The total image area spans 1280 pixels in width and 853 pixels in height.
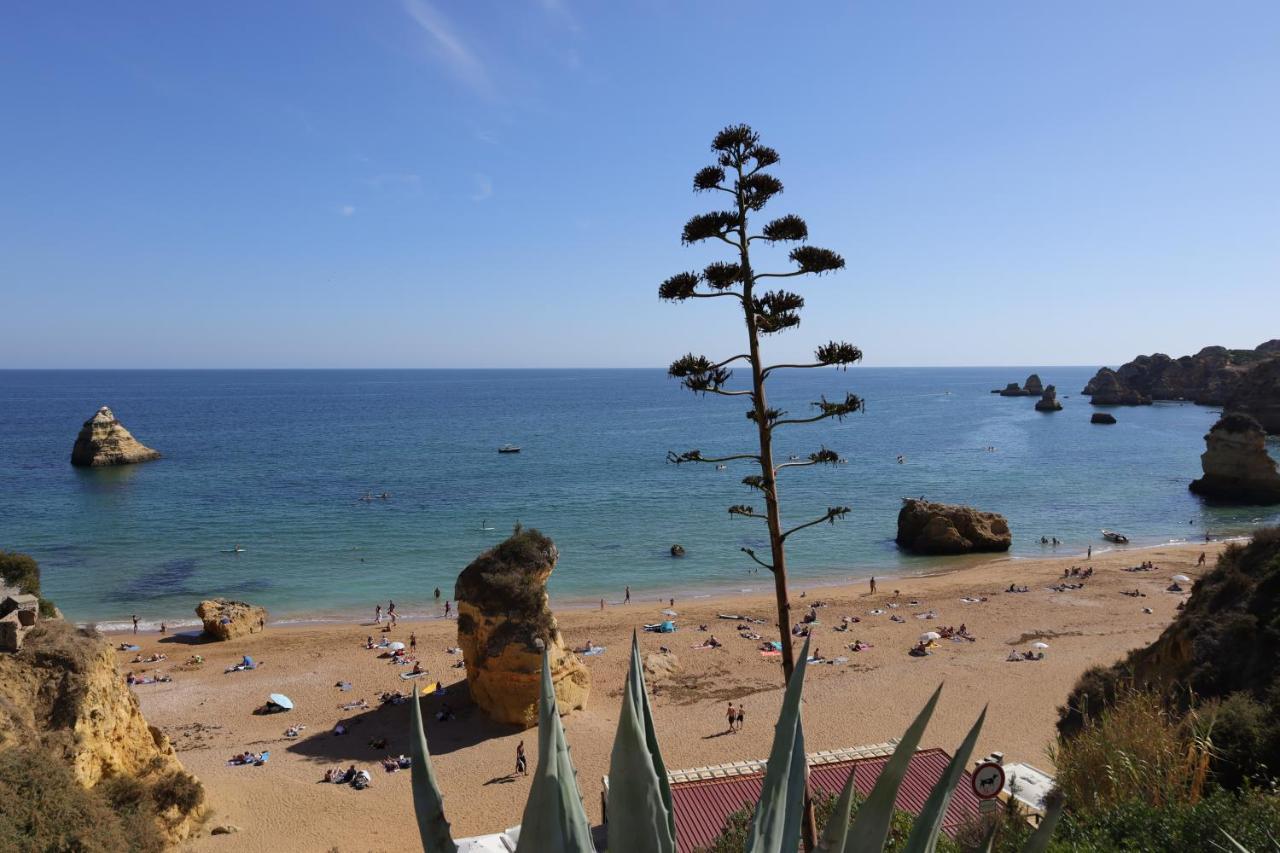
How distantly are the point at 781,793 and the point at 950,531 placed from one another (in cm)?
4245

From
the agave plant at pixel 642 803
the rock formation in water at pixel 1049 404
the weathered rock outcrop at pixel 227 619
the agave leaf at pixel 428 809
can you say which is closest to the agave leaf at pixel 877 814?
the agave plant at pixel 642 803

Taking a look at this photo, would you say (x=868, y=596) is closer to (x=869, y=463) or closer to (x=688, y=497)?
(x=688, y=497)

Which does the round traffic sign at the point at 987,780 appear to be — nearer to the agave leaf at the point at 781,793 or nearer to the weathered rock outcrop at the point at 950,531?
the agave leaf at the point at 781,793

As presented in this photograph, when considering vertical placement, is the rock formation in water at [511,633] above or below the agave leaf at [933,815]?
below

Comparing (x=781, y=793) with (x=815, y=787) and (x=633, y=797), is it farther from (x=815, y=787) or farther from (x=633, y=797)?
(x=815, y=787)

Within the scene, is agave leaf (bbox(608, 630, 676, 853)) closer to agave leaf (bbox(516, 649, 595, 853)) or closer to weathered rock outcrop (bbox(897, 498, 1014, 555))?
agave leaf (bbox(516, 649, 595, 853))

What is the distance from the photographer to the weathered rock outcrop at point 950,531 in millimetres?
42031

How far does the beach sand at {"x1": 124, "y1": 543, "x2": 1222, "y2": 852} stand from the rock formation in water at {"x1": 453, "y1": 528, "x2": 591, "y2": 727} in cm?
73

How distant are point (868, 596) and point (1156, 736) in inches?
1031

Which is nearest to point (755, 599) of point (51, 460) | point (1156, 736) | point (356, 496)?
point (1156, 736)

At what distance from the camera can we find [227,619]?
1152 inches

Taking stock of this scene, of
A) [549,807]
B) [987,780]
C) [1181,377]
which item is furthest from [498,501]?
[1181,377]

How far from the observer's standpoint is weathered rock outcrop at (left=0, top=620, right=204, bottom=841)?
1126cm

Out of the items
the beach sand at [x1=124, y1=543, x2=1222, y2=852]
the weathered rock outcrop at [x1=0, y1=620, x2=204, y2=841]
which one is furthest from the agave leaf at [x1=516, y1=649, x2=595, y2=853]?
the beach sand at [x1=124, y1=543, x2=1222, y2=852]
